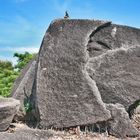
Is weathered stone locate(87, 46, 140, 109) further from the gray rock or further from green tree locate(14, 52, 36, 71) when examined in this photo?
green tree locate(14, 52, 36, 71)

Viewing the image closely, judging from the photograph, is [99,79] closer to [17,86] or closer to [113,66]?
[113,66]

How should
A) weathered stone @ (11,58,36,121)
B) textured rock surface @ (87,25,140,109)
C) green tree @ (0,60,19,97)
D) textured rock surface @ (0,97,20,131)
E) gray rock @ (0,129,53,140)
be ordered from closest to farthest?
gray rock @ (0,129,53,140) → textured rock surface @ (0,97,20,131) → textured rock surface @ (87,25,140,109) → weathered stone @ (11,58,36,121) → green tree @ (0,60,19,97)

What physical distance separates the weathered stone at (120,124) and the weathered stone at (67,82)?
12 centimetres

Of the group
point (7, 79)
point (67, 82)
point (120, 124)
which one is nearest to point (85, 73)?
point (67, 82)

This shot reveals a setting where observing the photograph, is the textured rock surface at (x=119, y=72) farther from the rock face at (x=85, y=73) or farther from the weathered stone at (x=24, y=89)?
the weathered stone at (x=24, y=89)

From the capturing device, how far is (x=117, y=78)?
249 inches

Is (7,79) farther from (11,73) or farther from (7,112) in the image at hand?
(7,112)

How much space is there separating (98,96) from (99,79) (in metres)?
0.30

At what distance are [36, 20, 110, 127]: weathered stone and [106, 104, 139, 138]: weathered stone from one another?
0.40 ft

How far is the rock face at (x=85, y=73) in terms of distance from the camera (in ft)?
20.2

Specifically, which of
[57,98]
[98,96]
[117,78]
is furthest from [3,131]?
[117,78]

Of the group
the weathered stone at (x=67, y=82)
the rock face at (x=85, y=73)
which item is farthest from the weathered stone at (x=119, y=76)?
the weathered stone at (x=67, y=82)

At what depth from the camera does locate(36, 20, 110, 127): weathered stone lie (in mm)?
6137

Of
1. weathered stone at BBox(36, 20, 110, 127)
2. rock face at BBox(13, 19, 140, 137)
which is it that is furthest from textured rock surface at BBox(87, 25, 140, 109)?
weathered stone at BBox(36, 20, 110, 127)
